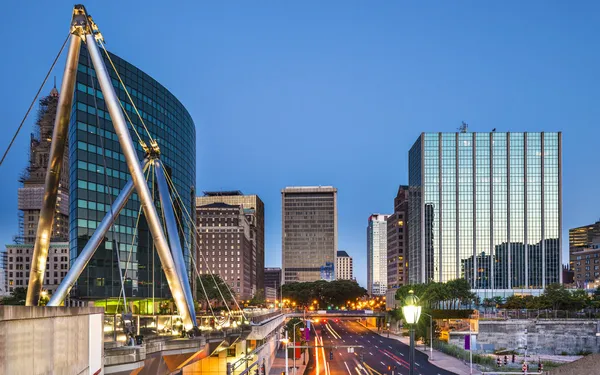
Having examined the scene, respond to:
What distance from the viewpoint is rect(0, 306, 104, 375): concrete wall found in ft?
23.7

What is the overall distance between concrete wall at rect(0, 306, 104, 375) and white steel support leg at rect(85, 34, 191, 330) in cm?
1870

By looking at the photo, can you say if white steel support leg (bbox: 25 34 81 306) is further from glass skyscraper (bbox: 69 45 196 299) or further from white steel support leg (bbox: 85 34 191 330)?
glass skyscraper (bbox: 69 45 196 299)

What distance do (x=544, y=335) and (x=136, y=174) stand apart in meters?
82.3

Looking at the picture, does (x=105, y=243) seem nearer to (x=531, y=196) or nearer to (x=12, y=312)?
(x=12, y=312)

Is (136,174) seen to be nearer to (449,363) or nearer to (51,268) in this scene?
(449,363)

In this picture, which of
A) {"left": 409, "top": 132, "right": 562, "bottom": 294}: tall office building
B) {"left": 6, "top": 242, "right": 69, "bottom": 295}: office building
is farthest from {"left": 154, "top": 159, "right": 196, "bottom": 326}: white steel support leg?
{"left": 6, "top": 242, "right": 69, "bottom": 295}: office building

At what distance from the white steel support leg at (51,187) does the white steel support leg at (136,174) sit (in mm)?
1792

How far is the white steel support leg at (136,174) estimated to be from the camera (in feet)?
96.1

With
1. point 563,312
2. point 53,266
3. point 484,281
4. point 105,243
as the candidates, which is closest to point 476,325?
point 563,312

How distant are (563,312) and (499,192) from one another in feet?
236

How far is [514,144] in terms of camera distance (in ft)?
573

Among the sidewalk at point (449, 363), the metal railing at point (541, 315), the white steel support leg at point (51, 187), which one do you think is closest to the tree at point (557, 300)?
the metal railing at point (541, 315)

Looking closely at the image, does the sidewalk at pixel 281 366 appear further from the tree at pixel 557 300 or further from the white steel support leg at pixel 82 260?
the tree at pixel 557 300

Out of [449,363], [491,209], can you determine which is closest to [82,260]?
[449,363]
